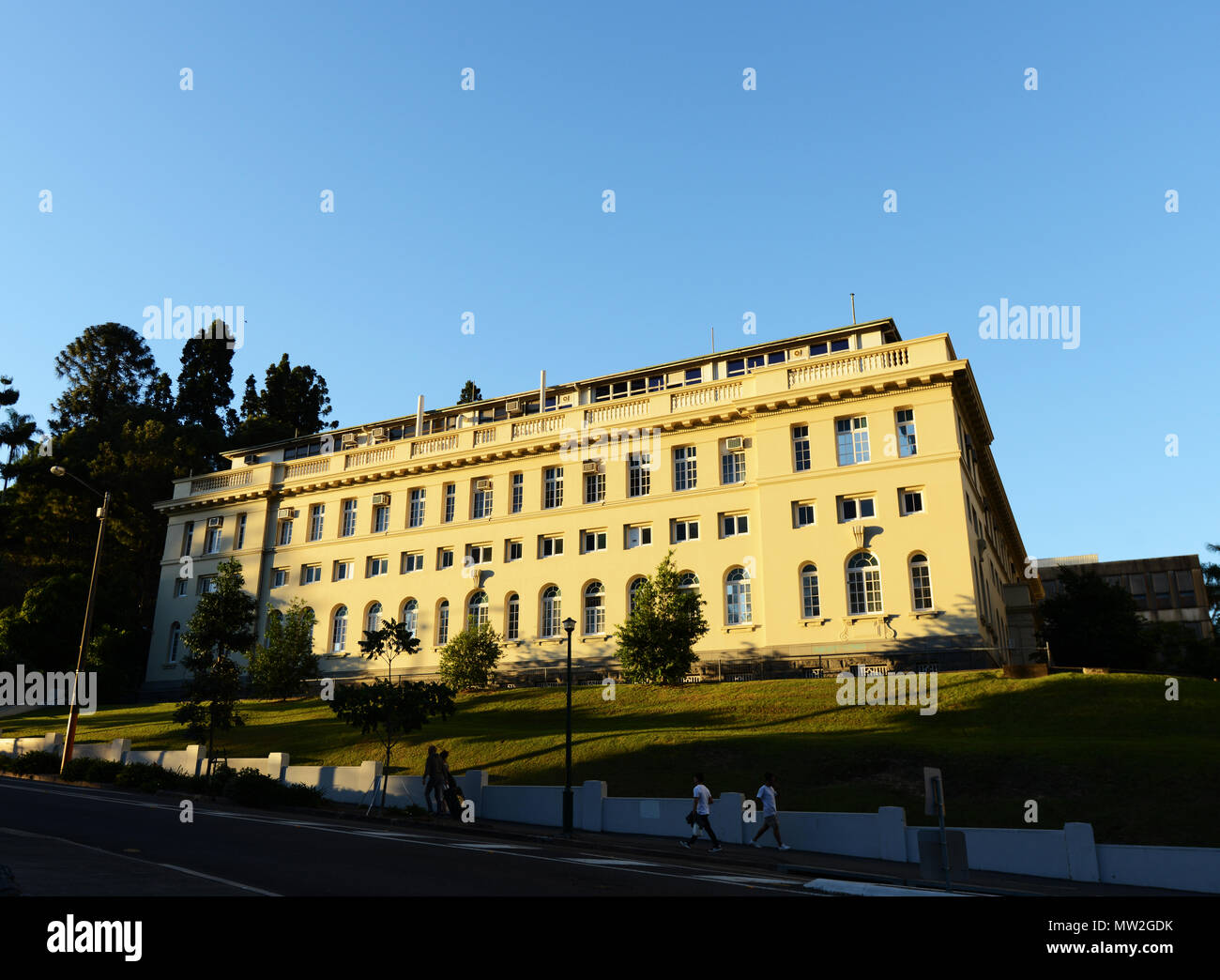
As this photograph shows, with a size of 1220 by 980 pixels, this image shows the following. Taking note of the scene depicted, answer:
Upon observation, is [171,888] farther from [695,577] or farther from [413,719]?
[695,577]

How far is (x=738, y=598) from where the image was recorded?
40.3 meters

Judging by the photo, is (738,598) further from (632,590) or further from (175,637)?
(175,637)

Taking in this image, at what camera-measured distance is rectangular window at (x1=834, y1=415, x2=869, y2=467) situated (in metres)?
39.3

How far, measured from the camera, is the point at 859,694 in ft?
105

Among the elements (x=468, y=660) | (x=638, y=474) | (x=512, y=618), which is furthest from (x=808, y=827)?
(x=512, y=618)

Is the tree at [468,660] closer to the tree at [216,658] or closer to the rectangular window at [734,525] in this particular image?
the tree at [216,658]

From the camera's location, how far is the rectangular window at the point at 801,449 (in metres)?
40.6

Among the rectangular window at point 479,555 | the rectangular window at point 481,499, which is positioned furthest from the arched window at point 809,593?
the rectangular window at point 481,499

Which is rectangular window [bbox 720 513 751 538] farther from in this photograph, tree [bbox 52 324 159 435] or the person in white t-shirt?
tree [bbox 52 324 159 435]

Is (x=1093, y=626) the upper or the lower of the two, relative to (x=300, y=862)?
upper

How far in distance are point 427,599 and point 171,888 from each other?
38047 millimetres

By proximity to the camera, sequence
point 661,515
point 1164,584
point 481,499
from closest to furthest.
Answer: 1. point 661,515
2. point 481,499
3. point 1164,584

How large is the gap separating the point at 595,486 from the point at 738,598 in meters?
10.0

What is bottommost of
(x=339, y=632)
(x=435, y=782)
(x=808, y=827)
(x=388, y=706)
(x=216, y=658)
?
(x=808, y=827)
